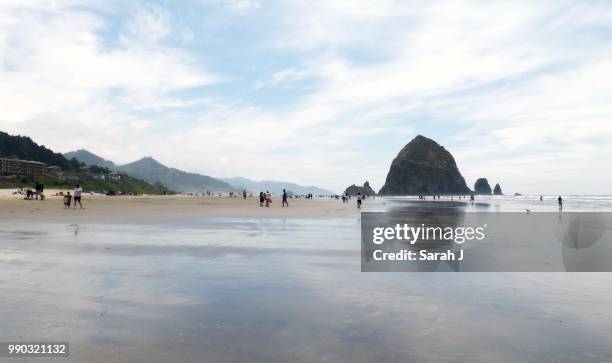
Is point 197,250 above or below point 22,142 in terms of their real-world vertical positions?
below

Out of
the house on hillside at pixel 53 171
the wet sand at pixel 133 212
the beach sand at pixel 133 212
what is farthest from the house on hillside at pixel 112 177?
the wet sand at pixel 133 212

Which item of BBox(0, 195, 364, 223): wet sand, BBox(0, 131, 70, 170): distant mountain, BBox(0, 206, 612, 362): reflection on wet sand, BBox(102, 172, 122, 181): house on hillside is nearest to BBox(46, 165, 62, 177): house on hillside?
BBox(102, 172, 122, 181): house on hillside

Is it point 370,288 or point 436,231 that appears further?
point 436,231

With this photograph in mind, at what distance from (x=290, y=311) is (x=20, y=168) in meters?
156

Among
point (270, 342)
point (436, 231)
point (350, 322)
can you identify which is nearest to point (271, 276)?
point (350, 322)

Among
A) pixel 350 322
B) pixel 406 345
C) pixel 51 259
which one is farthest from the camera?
pixel 51 259

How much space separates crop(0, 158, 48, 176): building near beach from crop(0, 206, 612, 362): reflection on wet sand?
470 ft

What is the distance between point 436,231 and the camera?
66.8 feet

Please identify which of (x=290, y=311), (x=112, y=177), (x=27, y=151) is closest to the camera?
(x=290, y=311)

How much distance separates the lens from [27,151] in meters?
161

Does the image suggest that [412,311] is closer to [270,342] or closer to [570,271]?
[270,342]

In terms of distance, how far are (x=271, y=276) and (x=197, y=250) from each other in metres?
4.76

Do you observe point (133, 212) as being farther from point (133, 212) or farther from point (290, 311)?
point (290, 311)

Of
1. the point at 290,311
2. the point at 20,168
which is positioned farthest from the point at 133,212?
the point at 20,168
